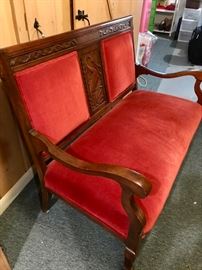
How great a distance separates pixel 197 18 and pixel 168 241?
14.1 ft

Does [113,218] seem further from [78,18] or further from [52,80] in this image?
[78,18]

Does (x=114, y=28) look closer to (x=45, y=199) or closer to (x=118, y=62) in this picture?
(x=118, y=62)

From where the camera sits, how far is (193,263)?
115 cm

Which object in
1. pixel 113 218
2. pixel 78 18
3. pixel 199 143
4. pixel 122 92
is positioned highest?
pixel 78 18

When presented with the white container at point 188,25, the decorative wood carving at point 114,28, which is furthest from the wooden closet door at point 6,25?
the white container at point 188,25

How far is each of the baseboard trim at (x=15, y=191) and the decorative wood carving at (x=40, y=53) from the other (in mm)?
807

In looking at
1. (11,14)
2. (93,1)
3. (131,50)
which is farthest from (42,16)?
(131,50)

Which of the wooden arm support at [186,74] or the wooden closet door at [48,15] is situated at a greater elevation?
the wooden closet door at [48,15]

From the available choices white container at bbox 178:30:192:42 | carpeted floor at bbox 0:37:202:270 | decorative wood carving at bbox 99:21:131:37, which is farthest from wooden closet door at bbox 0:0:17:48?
white container at bbox 178:30:192:42

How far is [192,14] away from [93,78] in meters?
3.89

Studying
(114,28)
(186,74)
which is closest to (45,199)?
(114,28)

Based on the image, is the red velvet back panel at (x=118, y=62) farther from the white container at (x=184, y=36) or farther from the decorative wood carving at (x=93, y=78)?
the white container at (x=184, y=36)

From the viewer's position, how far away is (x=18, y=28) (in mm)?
1038

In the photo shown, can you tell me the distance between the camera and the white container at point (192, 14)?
4148 mm
